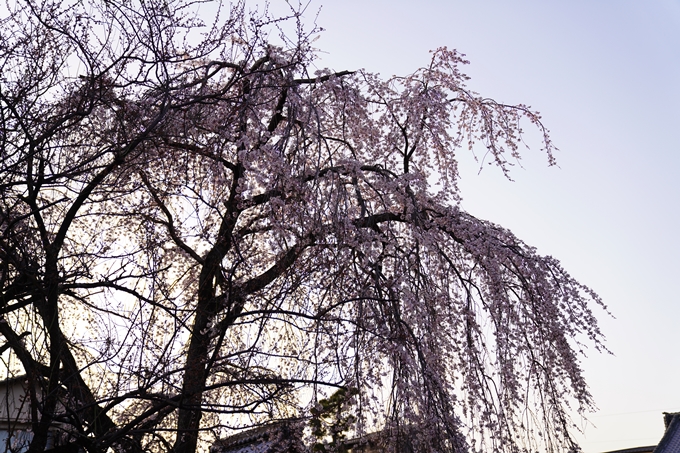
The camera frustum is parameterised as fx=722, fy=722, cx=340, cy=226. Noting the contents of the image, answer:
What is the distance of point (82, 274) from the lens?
342 centimetres

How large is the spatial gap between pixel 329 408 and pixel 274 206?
1.36 metres

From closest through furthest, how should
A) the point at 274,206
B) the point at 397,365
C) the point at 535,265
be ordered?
the point at 397,365 → the point at 274,206 → the point at 535,265

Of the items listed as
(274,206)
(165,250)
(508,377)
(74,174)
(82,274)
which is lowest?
(508,377)

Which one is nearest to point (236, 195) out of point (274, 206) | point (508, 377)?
point (274, 206)

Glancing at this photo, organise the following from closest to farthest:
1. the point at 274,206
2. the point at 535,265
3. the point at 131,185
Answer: the point at 274,206
the point at 131,185
the point at 535,265

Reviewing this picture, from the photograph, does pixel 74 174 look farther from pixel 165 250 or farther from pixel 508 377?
pixel 508 377

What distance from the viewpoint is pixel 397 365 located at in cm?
442

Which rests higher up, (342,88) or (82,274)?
(342,88)

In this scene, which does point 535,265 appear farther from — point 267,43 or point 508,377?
point 267,43

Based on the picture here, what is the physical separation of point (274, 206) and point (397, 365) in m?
1.32

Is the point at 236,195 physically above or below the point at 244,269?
above

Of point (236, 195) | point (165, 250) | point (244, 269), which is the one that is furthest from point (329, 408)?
point (165, 250)

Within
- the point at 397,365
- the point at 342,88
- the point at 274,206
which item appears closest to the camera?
the point at 397,365

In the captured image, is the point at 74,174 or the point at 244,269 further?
the point at 244,269
